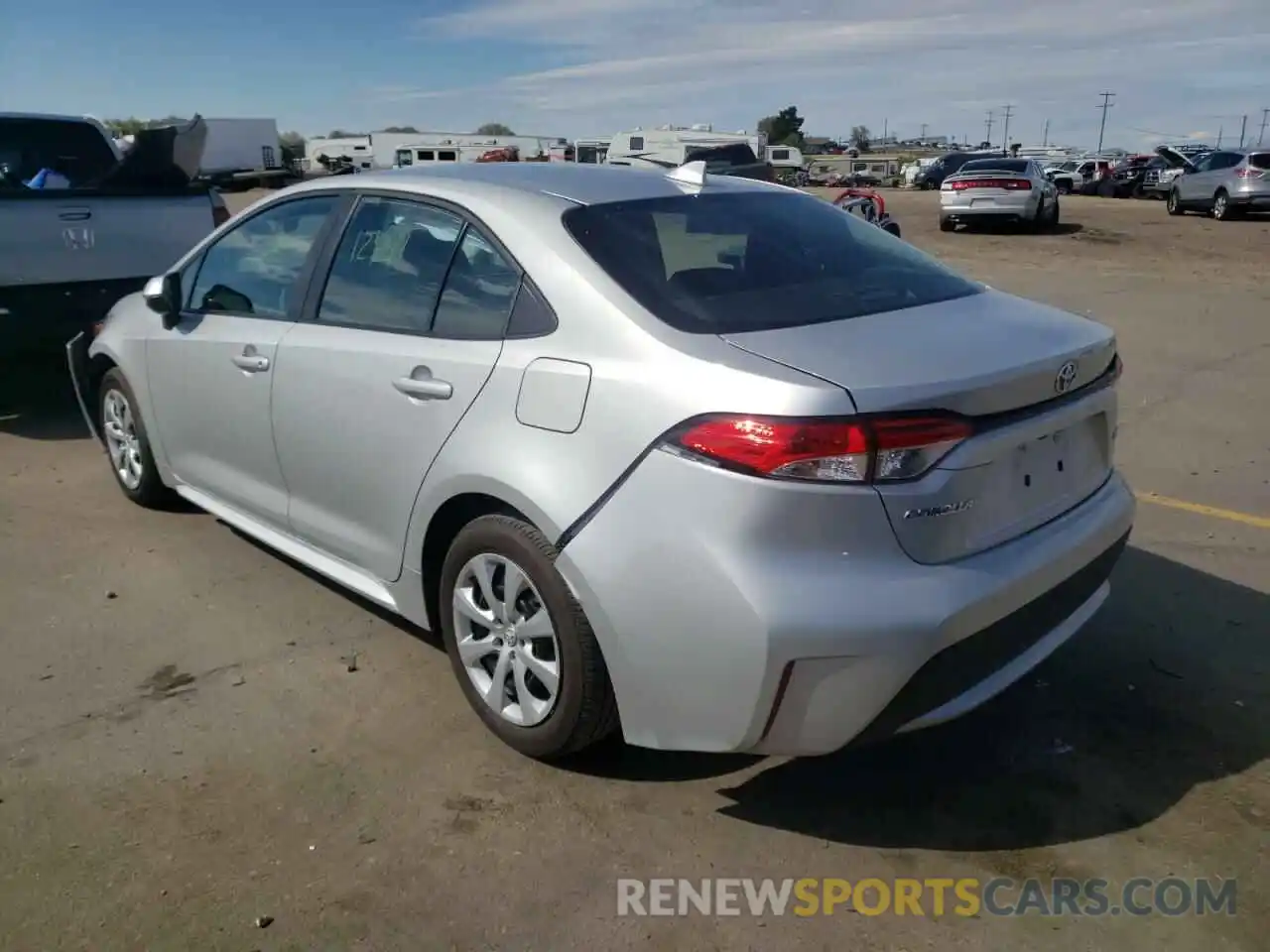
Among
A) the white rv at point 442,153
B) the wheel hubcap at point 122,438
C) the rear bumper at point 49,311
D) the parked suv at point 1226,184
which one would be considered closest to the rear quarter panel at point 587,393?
the wheel hubcap at point 122,438

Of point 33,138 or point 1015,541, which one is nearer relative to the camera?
point 1015,541

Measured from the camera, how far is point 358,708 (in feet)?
11.7

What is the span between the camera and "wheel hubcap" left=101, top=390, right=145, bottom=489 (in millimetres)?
5305

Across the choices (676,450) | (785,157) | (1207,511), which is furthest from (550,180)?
(785,157)

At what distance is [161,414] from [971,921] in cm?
393

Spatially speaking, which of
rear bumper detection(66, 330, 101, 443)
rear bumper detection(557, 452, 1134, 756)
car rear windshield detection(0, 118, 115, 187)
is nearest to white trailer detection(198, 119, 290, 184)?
car rear windshield detection(0, 118, 115, 187)

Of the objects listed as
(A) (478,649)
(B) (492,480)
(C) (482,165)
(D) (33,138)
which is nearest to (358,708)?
(A) (478,649)

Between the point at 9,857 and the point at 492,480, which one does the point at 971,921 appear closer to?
the point at 492,480

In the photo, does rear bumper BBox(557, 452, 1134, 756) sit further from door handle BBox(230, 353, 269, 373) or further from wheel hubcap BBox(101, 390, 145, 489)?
wheel hubcap BBox(101, 390, 145, 489)

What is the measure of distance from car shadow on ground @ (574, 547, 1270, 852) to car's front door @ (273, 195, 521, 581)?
3.67ft

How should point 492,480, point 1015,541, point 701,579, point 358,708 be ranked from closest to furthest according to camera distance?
point 701,579
point 1015,541
point 492,480
point 358,708

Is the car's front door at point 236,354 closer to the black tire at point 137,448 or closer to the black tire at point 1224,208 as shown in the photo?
the black tire at point 137,448

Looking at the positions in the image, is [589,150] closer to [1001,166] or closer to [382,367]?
[1001,166]

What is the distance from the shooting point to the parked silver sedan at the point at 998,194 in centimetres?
2169
